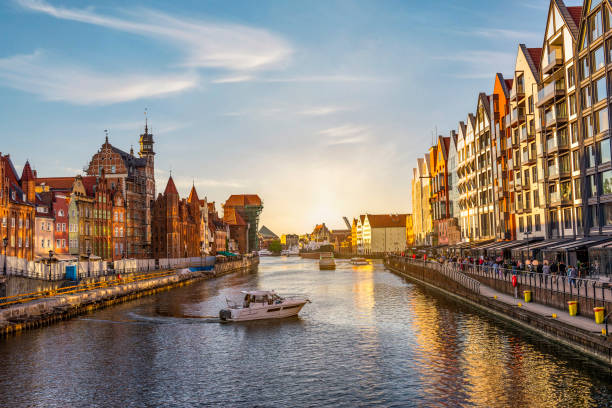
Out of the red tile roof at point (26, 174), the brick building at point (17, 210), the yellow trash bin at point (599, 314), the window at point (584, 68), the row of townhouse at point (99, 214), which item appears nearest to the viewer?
the yellow trash bin at point (599, 314)

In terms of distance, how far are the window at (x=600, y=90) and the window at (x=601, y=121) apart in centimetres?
110

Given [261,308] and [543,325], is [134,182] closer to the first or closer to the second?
[261,308]

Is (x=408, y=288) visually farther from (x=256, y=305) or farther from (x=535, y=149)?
(x=256, y=305)

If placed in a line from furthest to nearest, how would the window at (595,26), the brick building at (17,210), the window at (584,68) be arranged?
the brick building at (17,210), the window at (584,68), the window at (595,26)

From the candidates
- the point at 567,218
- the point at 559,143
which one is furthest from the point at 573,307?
the point at 559,143

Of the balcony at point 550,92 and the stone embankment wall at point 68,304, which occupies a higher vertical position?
the balcony at point 550,92

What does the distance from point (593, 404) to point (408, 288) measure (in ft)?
194

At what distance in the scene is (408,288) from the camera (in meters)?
82.3

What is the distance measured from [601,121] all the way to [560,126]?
838 cm

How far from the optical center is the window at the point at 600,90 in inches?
1946

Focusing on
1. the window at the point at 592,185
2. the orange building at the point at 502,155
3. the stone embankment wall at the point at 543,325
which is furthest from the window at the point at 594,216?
the orange building at the point at 502,155

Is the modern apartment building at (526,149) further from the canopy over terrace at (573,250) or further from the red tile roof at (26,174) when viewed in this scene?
the red tile roof at (26,174)

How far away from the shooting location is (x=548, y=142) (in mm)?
62094

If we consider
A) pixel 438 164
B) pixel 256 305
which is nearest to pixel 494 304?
pixel 256 305
